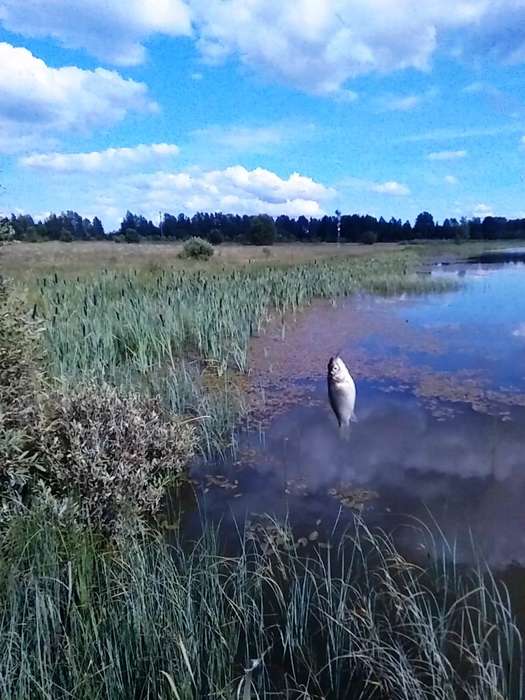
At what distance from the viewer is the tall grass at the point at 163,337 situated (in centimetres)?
594

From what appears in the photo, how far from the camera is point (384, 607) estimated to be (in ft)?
9.37

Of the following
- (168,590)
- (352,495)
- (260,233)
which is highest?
(260,233)

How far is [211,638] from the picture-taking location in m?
2.35

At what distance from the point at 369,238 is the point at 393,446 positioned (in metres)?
78.0

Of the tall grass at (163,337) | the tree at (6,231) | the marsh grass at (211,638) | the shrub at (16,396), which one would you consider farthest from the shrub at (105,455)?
the tree at (6,231)

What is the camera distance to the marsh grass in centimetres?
211

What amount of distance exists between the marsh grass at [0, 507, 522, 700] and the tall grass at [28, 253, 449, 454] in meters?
2.12

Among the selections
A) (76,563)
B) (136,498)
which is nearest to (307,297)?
(136,498)

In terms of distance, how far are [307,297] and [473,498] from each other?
11.7 metres

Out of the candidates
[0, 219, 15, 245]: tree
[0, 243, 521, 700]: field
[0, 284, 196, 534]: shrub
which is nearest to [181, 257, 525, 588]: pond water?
[0, 243, 521, 700]: field

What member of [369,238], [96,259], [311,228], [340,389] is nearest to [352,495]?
[340,389]

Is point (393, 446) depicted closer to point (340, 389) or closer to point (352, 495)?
point (352, 495)

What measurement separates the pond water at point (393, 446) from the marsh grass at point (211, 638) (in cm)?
90

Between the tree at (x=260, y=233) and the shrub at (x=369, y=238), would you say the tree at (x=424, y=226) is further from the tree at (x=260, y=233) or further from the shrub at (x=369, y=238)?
the tree at (x=260, y=233)
